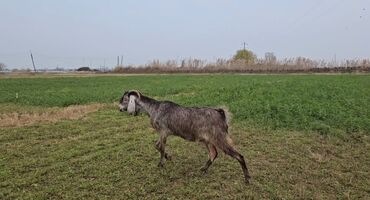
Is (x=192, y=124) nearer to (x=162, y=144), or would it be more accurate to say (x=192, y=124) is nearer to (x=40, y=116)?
(x=162, y=144)

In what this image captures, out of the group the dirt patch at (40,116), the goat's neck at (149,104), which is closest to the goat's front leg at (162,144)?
the goat's neck at (149,104)

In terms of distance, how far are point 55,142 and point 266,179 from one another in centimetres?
568

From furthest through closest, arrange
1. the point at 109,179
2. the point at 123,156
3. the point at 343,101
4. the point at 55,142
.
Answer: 1. the point at 343,101
2. the point at 55,142
3. the point at 123,156
4. the point at 109,179

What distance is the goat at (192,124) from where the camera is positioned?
684 centimetres

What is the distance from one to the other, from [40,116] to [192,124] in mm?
8741

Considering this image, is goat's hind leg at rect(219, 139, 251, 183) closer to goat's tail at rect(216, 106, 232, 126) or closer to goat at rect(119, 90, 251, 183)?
goat at rect(119, 90, 251, 183)

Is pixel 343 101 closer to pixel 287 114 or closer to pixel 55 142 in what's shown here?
pixel 287 114

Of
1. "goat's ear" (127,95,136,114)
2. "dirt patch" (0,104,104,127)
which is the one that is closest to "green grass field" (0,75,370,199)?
"dirt patch" (0,104,104,127)

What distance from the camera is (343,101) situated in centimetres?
1584

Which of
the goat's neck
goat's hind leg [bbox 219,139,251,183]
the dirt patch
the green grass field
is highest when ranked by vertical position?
the goat's neck

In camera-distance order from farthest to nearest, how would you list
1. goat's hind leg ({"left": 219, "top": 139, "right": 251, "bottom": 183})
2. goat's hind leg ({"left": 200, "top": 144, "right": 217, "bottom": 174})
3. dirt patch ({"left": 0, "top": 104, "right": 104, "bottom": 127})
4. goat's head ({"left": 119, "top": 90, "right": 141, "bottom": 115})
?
dirt patch ({"left": 0, "top": 104, "right": 104, "bottom": 127})
goat's head ({"left": 119, "top": 90, "right": 141, "bottom": 115})
goat's hind leg ({"left": 200, "top": 144, "right": 217, "bottom": 174})
goat's hind leg ({"left": 219, "top": 139, "right": 251, "bottom": 183})

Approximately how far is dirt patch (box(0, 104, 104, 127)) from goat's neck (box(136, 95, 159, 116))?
242 inches

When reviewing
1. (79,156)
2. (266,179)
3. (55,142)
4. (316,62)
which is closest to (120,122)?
(55,142)

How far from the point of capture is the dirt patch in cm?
1267
